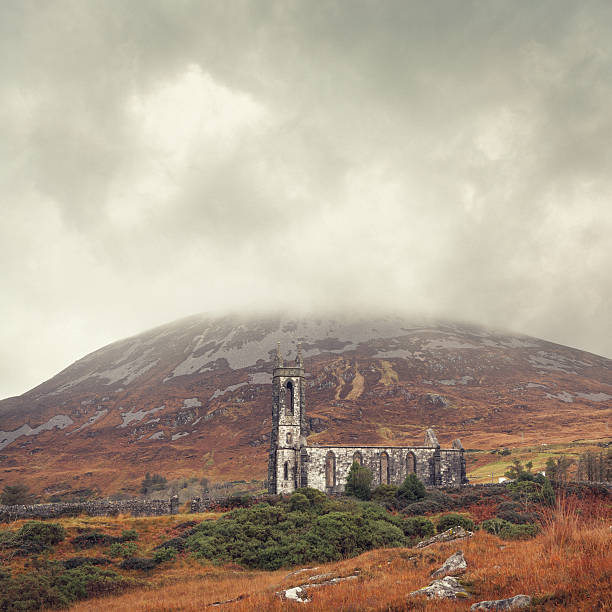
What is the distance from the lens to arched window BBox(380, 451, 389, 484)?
47628mm

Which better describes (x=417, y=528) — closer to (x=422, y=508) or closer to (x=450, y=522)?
(x=450, y=522)

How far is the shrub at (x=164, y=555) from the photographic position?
22.3 metres

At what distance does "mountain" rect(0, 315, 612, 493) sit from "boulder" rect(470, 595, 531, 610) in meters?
86.3

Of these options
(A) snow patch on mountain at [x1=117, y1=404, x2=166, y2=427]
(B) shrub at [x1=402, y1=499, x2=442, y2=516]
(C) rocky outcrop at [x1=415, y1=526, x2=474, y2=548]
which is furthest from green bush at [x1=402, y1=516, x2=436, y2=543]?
(A) snow patch on mountain at [x1=117, y1=404, x2=166, y2=427]

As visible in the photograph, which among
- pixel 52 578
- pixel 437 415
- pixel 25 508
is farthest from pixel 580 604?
pixel 437 415

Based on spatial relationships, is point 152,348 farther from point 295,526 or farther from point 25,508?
point 295,526

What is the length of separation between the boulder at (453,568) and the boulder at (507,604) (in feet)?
10.7

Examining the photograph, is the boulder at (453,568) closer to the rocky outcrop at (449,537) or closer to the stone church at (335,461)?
the rocky outcrop at (449,537)

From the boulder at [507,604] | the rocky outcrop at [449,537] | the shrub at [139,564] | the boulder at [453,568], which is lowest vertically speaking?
the shrub at [139,564]

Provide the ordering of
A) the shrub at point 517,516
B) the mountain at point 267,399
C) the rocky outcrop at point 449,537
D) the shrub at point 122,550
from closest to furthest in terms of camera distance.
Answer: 1. the rocky outcrop at point 449,537
2. the shrub at point 122,550
3. the shrub at point 517,516
4. the mountain at point 267,399

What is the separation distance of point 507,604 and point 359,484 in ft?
109

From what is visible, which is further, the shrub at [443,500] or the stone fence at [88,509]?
the shrub at [443,500]

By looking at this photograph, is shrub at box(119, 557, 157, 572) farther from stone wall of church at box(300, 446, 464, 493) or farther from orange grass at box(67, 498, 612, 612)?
stone wall of church at box(300, 446, 464, 493)

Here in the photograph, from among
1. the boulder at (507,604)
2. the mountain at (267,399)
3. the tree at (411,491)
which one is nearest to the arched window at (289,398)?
the tree at (411,491)
